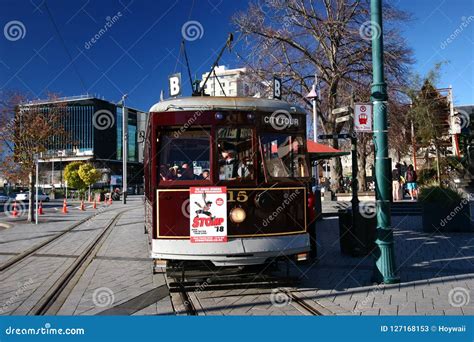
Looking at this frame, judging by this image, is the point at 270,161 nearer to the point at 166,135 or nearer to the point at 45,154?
the point at 166,135

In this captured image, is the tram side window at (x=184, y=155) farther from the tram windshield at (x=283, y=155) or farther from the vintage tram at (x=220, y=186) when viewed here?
the tram windshield at (x=283, y=155)

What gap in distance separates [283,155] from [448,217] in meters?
7.59

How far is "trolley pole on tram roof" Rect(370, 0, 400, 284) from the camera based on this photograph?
6723mm

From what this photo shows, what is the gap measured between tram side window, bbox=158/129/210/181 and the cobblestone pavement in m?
1.73

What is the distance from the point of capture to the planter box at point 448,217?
470 inches

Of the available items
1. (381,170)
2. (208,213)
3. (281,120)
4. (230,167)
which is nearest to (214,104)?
(230,167)

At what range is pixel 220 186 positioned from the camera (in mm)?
6305

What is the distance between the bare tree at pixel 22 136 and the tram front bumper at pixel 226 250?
14.2 meters

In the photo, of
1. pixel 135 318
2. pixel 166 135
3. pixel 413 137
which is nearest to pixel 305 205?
pixel 166 135

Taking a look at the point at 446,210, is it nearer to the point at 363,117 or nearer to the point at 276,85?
the point at 276,85

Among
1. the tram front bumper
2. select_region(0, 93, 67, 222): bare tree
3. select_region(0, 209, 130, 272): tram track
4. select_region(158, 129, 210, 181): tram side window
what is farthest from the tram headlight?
select_region(0, 93, 67, 222): bare tree

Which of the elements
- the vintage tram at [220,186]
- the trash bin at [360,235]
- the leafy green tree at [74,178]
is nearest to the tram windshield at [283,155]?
the vintage tram at [220,186]

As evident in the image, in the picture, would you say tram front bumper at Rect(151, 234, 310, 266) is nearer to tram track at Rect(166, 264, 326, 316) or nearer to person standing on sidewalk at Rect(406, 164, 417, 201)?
tram track at Rect(166, 264, 326, 316)

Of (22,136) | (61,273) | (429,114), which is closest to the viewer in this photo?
(61,273)
